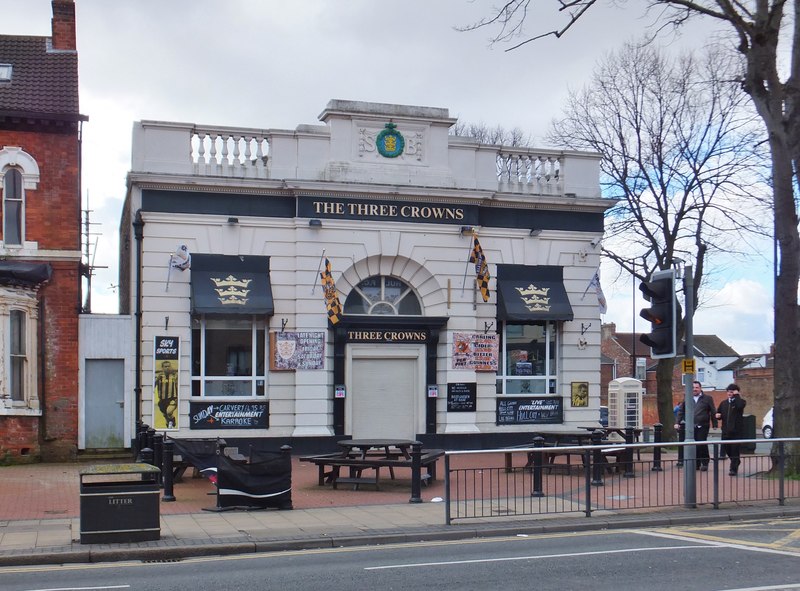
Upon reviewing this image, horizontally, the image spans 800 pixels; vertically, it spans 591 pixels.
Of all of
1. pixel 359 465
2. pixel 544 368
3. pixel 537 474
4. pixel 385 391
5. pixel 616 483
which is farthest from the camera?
pixel 544 368

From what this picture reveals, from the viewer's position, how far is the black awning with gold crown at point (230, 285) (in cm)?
2202

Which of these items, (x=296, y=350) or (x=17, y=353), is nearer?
(x=17, y=353)

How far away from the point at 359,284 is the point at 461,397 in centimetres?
367

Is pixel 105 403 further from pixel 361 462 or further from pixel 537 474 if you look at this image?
pixel 537 474

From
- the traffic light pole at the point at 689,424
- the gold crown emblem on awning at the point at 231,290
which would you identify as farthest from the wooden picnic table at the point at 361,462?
the gold crown emblem on awning at the point at 231,290

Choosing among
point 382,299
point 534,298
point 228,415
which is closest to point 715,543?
point 534,298

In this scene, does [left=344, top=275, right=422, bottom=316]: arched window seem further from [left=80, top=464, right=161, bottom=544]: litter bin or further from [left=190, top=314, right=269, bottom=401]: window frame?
[left=80, top=464, right=161, bottom=544]: litter bin

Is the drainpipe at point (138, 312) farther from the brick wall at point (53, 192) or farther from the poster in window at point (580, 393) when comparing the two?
the poster in window at point (580, 393)

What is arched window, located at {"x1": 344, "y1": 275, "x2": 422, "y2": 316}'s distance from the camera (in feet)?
77.4

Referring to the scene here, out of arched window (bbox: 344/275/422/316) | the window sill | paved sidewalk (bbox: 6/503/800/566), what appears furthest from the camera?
arched window (bbox: 344/275/422/316)

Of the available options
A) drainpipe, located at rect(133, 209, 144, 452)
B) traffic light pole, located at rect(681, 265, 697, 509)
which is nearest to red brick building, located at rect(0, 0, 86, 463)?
drainpipe, located at rect(133, 209, 144, 452)

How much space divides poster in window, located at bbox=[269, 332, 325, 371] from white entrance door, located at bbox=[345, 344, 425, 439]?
2.54 feet

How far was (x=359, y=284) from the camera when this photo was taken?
23.6 metres

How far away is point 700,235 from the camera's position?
27719mm
